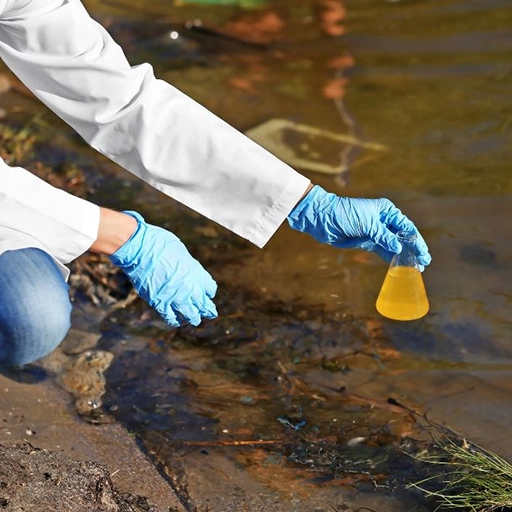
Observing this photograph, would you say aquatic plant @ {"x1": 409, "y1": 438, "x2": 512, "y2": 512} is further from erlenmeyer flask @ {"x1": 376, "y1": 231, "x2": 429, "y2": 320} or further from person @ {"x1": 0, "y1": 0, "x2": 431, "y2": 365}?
person @ {"x1": 0, "y1": 0, "x2": 431, "y2": 365}

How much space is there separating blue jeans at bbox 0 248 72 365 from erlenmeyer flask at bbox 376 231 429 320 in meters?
1.10

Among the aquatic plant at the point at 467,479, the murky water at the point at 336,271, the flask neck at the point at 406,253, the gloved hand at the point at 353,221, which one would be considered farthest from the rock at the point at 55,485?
the flask neck at the point at 406,253

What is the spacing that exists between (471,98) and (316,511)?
3.21 metres

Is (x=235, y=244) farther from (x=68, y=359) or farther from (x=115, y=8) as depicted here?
(x=115, y=8)

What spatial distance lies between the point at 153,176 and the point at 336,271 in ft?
4.81

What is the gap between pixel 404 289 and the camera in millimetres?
3598

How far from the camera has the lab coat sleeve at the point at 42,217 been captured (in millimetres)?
3129

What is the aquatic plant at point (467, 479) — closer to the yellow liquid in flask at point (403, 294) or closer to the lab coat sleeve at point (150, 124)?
the yellow liquid in flask at point (403, 294)

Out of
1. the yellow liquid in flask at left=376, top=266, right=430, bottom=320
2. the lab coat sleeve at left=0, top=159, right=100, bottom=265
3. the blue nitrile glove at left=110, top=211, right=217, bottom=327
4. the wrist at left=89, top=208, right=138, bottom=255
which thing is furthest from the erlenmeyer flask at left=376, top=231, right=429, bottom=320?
the lab coat sleeve at left=0, top=159, right=100, bottom=265

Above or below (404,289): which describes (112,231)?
above

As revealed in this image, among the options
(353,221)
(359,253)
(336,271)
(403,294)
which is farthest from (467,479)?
(359,253)

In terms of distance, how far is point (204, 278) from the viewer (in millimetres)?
3359

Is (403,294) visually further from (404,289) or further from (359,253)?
(359,253)

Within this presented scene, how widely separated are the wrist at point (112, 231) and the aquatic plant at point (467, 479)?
1.19 m
